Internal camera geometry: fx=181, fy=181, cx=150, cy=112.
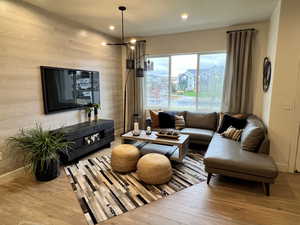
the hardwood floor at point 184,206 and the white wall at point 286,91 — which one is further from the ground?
the white wall at point 286,91

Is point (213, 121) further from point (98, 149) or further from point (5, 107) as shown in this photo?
point (5, 107)

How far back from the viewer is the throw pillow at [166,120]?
446 centimetres

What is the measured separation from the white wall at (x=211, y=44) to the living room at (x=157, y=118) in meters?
0.03

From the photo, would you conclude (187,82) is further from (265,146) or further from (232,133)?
(265,146)

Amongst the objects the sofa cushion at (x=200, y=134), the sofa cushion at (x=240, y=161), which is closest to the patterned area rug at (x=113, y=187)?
the sofa cushion at (x=240, y=161)

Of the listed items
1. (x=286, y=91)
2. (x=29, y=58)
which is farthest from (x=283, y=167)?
(x=29, y=58)

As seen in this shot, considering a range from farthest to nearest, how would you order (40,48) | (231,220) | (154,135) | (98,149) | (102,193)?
(98,149)
(154,135)
(40,48)
(102,193)
(231,220)

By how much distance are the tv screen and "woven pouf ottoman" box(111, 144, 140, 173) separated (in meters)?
1.55

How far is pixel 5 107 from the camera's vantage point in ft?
9.16

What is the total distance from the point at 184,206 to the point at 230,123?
227 cm

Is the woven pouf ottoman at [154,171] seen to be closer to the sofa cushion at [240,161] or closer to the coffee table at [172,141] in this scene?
the coffee table at [172,141]

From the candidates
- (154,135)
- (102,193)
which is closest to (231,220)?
(102,193)

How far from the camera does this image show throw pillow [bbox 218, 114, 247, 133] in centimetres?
375

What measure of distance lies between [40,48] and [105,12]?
4.48 feet
